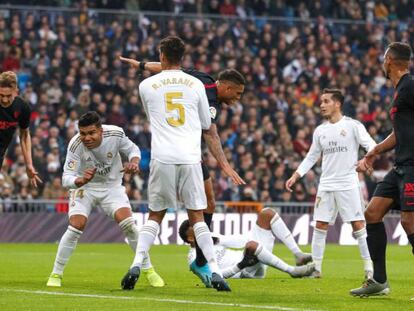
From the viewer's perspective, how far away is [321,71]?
33.8m

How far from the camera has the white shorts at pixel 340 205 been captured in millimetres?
15328

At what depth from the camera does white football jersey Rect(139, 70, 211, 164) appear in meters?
11.3

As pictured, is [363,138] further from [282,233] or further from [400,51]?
[400,51]

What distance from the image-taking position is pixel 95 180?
1287cm

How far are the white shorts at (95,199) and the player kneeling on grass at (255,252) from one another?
104 cm

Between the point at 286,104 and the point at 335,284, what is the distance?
19.0 m

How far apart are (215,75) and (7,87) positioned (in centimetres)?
1822

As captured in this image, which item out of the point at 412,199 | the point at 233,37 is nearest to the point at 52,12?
the point at 233,37

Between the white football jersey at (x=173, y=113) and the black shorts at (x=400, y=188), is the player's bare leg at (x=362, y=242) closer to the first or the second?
the black shorts at (x=400, y=188)

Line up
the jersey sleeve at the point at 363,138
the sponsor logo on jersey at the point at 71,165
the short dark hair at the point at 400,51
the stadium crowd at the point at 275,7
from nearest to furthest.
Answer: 1. the short dark hair at the point at 400,51
2. the sponsor logo on jersey at the point at 71,165
3. the jersey sleeve at the point at 363,138
4. the stadium crowd at the point at 275,7

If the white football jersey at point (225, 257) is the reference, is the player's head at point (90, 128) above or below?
above

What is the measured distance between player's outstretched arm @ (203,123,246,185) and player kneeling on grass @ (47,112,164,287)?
3.24 ft

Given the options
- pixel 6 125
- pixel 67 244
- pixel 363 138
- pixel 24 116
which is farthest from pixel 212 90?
pixel 363 138

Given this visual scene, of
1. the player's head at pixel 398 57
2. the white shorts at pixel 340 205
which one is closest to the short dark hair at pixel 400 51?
the player's head at pixel 398 57
